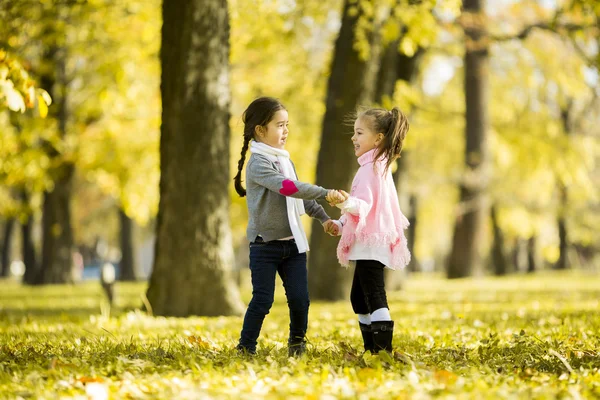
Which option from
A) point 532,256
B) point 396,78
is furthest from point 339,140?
point 532,256

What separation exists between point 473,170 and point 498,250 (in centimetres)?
684

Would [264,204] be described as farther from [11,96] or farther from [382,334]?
[11,96]

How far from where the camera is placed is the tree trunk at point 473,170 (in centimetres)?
2305

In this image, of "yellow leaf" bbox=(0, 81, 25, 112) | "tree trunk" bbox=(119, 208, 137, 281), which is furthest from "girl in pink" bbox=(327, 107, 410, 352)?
"tree trunk" bbox=(119, 208, 137, 281)

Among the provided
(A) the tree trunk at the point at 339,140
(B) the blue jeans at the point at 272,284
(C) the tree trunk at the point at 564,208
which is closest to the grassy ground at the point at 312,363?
(B) the blue jeans at the point at 272,284

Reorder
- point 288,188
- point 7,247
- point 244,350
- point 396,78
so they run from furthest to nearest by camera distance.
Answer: point 7,247, point 396,78, point 244,350, point 288,188

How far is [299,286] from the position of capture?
5.54 metres

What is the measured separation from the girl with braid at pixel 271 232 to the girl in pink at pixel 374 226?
0.88 feet

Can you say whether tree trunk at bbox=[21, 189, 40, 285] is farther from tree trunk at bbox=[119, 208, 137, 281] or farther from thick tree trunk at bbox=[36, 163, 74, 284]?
tree trunk at bbox=[119, 208, 137, 281]

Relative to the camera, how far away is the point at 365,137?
5621 mm

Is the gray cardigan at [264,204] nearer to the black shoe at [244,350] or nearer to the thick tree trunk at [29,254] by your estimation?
the black shoe at [244,350]

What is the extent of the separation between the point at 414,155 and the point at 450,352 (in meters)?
23.6

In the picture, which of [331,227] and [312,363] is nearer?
[312,363]

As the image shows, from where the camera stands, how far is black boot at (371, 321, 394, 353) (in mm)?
5375
